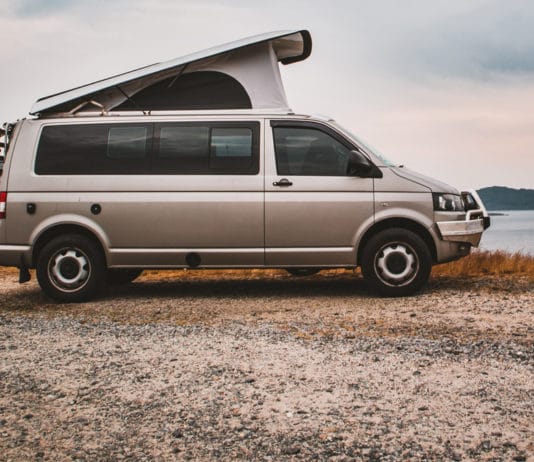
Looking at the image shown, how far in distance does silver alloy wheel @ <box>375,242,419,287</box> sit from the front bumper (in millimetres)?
469

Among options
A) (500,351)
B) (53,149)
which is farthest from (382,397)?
(53,149)

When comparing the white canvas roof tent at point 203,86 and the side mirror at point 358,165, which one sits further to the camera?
the white canvas roof tent at point 203,86

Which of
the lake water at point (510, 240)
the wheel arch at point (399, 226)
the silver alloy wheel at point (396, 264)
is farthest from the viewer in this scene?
the lake water at point (510, 240)

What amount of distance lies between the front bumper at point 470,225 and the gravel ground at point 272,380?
74cm

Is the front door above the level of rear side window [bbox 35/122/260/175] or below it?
below

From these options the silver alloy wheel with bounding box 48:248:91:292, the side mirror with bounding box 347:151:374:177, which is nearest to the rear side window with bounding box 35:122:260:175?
the silver alloy wheel with bounding box 48:248:91:292

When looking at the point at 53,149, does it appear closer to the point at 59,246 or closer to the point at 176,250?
the point at 59,246

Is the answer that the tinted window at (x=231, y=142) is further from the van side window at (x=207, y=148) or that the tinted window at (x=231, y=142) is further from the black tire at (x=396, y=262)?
the black tire at (x=396, y=262)

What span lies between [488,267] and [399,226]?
11.5 feet

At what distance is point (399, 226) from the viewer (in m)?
7.49

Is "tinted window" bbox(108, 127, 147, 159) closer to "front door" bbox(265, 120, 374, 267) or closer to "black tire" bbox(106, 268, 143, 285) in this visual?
"front door" bbox(265, 120, 374, 267)

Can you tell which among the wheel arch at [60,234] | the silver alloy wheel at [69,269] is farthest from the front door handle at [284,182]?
the silver alloy wheel at [69,269]

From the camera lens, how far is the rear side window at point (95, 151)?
24.6ft

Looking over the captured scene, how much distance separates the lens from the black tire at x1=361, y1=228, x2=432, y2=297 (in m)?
7.25
